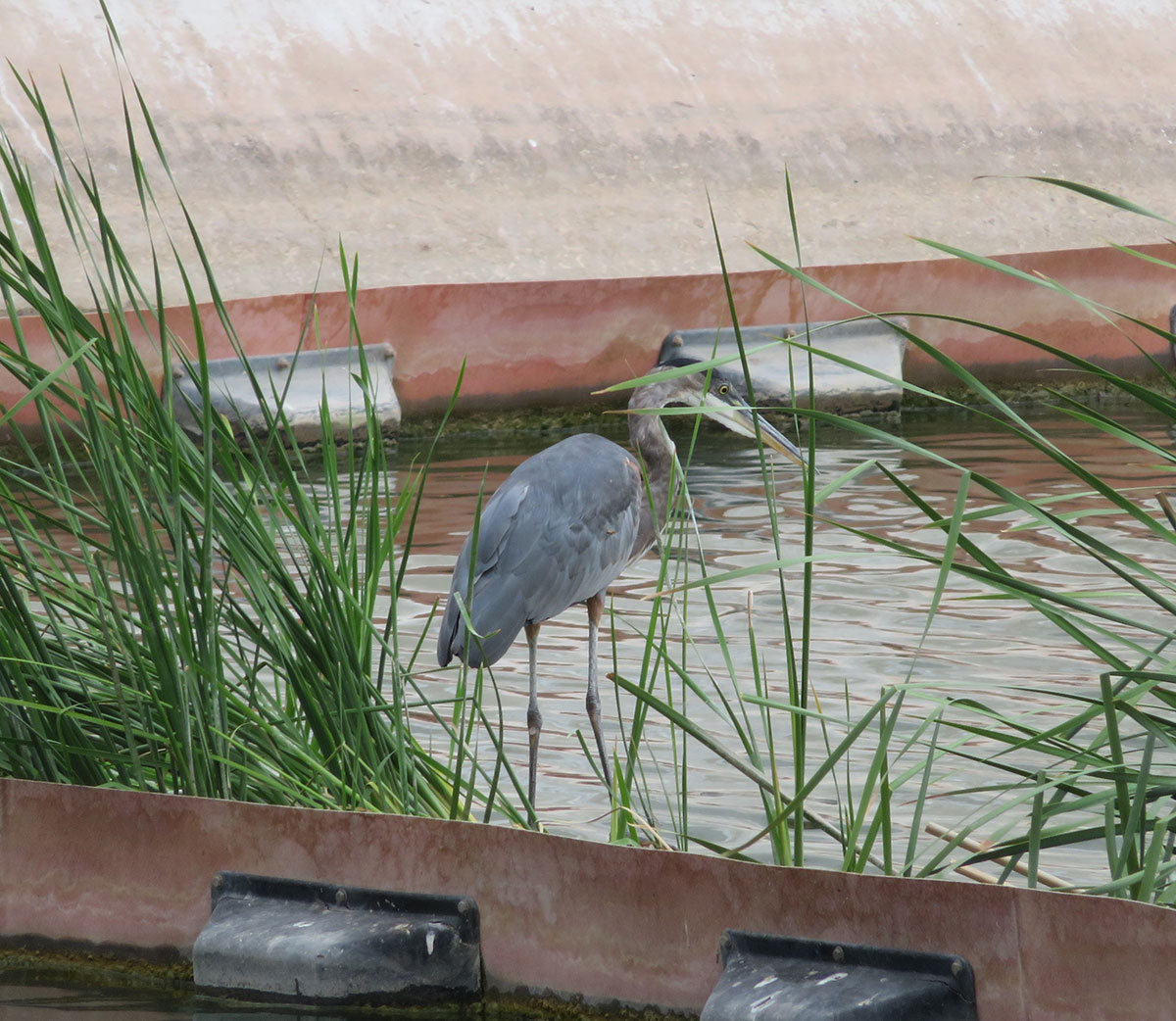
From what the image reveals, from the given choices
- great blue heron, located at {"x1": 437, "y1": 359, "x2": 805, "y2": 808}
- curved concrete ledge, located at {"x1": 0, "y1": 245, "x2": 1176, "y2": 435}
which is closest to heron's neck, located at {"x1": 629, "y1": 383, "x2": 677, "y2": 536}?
great blue heron, located at {"x1": 437, "y1": 359, "x2": 805, "y2": 808}

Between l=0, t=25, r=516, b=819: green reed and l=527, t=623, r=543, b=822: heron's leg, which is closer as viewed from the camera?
l=0, t=25, r=516, b=819: green reed

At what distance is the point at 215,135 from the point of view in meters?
9.11

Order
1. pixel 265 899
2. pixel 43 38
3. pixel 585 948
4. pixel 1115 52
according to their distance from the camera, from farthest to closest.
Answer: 1. pixel 1115 52
2. pixel 43 38
3. pixel 265 899
4. pixel 585 948

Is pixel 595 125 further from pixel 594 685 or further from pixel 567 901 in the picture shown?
pixel 567 901

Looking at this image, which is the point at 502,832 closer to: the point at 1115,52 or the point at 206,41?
the point at 206,41

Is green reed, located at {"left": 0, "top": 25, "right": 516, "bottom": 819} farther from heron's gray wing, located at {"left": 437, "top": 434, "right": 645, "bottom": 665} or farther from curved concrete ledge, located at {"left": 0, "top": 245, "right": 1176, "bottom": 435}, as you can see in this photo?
curved concrete ledge, located at {"left": 0, "top": 245, "right": 1176, "bottom": 435}

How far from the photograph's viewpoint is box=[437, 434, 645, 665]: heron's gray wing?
370 centimetres

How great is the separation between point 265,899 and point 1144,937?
4.00ft

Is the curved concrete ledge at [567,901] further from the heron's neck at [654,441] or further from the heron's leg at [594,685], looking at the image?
the heron's neck at [654,441]

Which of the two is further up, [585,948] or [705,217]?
[705,217]

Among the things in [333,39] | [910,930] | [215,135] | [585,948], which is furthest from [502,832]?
[333,39]

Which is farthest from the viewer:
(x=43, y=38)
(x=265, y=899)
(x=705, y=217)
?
(x=705, y=217)

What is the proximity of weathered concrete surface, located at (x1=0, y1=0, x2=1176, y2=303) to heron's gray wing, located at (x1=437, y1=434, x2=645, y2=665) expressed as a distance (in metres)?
4.67

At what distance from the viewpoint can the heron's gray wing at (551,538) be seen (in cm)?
370
